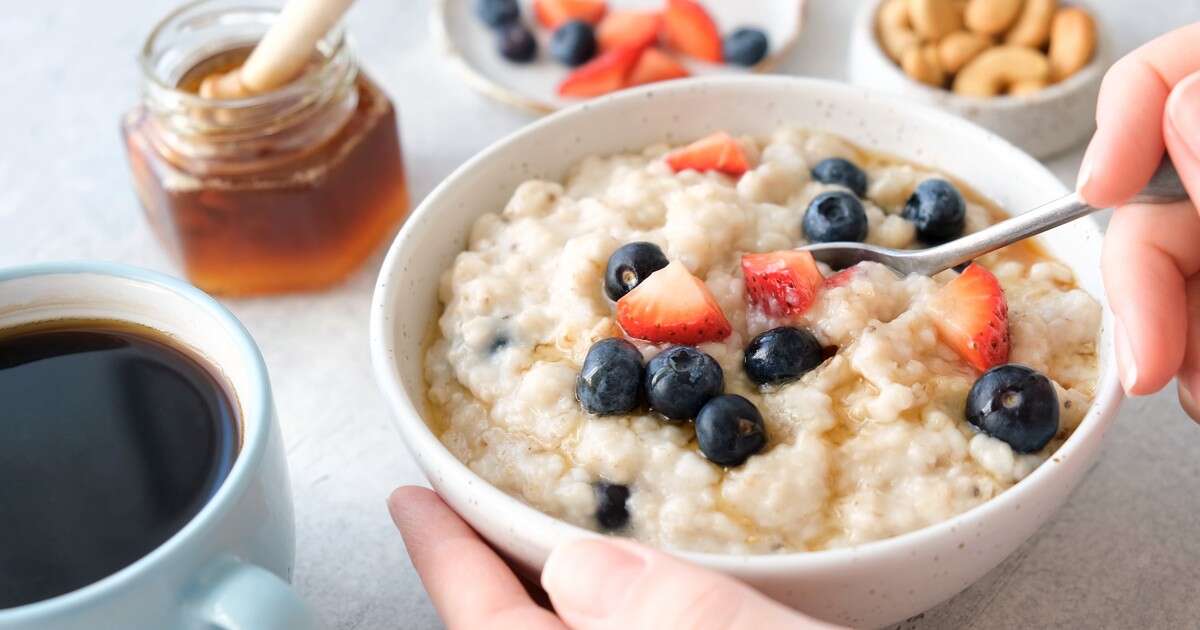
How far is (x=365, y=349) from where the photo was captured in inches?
79.4

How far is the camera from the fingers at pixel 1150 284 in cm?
135

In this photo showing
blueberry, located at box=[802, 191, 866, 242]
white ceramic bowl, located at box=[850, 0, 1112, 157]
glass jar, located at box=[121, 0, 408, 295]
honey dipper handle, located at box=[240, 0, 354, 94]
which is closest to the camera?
blueberry, located at box=[802, 191, 866, 242]

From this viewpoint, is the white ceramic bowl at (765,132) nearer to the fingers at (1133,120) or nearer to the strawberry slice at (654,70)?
the fingers at (1133,120)

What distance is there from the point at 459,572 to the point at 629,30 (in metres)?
1.46

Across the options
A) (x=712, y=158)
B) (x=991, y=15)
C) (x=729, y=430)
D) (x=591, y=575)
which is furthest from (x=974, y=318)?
(x=991, y=15)

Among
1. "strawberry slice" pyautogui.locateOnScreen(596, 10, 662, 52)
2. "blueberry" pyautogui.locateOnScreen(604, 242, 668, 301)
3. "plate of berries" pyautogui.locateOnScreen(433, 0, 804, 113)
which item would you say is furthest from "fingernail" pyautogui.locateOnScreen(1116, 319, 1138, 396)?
"strawberry slice" pyautogui.locateOnScreen(596, 10, 662, 52)

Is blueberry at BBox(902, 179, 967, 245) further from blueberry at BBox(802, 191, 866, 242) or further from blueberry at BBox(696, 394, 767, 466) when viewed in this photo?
blueberry at BBox(696, 394, 767, 466)

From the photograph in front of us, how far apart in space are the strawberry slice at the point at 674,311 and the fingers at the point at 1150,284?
454 millimetres

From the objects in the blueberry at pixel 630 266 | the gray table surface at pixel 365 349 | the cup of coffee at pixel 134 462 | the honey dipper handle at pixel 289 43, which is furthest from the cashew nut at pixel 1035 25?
the cup of coffee at pixel 134 462

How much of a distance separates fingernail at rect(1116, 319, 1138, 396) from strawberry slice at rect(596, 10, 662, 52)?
132cm

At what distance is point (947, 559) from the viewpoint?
126 cm

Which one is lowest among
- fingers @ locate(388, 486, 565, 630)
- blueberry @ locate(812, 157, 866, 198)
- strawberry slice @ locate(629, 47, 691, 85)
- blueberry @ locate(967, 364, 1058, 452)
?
strawberry slice @ locate(629, 47, 691, 85)

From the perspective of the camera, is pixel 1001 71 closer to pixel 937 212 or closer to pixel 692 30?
pixel 692 30

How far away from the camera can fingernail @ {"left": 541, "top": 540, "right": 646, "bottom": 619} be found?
117cm
